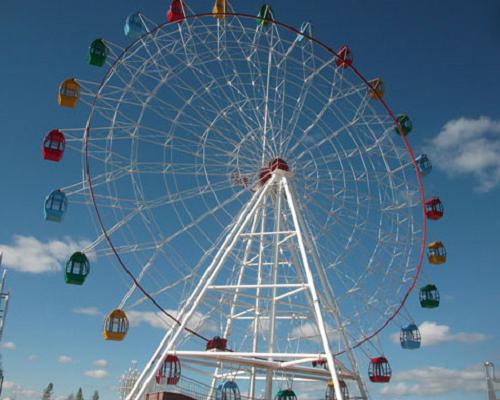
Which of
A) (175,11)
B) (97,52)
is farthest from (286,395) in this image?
(175,11)

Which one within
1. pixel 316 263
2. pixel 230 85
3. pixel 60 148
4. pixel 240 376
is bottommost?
pixel 240 376

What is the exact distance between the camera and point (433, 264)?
87.2 ft

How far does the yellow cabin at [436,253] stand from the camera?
26.3m

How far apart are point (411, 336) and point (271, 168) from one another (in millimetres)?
9488

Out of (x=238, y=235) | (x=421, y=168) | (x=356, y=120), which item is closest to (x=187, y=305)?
(x=238, y=235)

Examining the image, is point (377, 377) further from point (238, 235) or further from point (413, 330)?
point (238, 235)

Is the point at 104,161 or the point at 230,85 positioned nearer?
the point at 104,161

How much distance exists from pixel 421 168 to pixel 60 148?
54.2 feet

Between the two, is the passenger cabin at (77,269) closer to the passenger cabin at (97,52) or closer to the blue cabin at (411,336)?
the passenger cabin at (97,52)

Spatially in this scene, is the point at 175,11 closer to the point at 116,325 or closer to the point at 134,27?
the point at 134,27

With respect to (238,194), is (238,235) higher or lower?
lower

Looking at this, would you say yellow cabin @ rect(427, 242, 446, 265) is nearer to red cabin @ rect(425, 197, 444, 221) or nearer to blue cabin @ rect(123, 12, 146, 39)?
red cabin @ rect(425, 197, 444, 221)

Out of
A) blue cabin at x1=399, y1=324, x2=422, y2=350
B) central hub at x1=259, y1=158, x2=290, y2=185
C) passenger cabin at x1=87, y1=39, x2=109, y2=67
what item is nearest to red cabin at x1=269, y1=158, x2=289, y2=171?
central hub at x1=259, y1=158, x2=290, y2=185

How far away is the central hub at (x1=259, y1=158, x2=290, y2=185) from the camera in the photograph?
23.3 m
